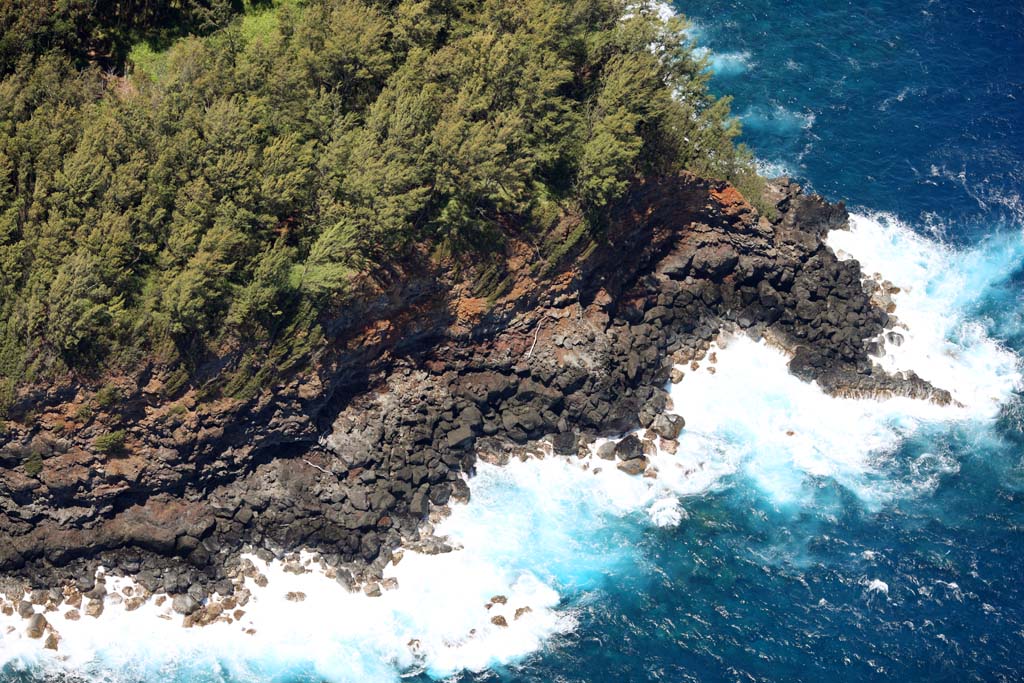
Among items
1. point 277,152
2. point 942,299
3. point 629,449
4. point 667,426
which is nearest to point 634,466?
point 629,449

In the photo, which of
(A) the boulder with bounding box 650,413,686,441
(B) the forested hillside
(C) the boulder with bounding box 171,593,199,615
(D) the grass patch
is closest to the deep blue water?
(A) the boulder with bounding box 650,413,686,441

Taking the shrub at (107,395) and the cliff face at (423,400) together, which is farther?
the cliff face at (423,400)

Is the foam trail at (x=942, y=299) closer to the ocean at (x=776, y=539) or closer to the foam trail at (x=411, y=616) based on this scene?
the ocean at (x=776, y=539)

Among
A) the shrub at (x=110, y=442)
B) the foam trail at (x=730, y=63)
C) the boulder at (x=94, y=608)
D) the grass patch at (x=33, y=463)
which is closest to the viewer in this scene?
the grass patch at (x=33, y=463)

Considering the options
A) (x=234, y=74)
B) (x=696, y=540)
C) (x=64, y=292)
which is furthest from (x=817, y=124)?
(x=64, y=292)

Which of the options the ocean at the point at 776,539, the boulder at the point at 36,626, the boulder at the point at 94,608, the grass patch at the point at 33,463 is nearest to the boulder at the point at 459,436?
the ocean at the point at 776,539
